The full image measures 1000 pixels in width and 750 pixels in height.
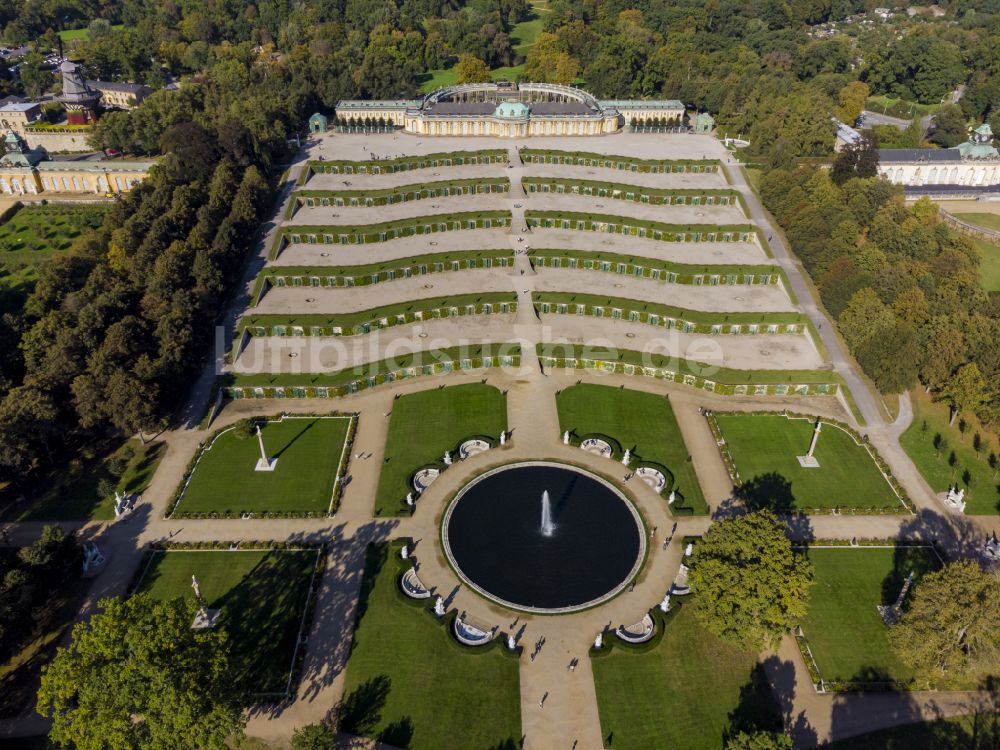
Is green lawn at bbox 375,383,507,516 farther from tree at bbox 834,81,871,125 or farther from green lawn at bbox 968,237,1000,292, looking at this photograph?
tree at bbox 834,81,871,125

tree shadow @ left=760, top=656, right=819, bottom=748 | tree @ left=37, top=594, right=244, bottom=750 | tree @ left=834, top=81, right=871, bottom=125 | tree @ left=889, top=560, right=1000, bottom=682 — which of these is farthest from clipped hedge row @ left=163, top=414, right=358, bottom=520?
tree @ left=834, top=81, right=871, bottom=125

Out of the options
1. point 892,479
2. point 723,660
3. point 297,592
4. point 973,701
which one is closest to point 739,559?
point 723,660

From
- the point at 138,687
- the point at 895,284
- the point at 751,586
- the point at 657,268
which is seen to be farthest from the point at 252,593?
the point at 895,284

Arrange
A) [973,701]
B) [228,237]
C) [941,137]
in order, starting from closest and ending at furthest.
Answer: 1. [973,701]
2. [228,237]
3. [941,137]

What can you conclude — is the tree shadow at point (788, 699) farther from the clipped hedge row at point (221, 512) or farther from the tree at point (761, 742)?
the clipped hedge row at point (221, 512)

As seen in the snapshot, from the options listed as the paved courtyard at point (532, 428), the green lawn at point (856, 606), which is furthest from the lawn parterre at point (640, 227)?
the green lawn at point (856, 606)

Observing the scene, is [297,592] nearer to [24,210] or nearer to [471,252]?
[471,252]
